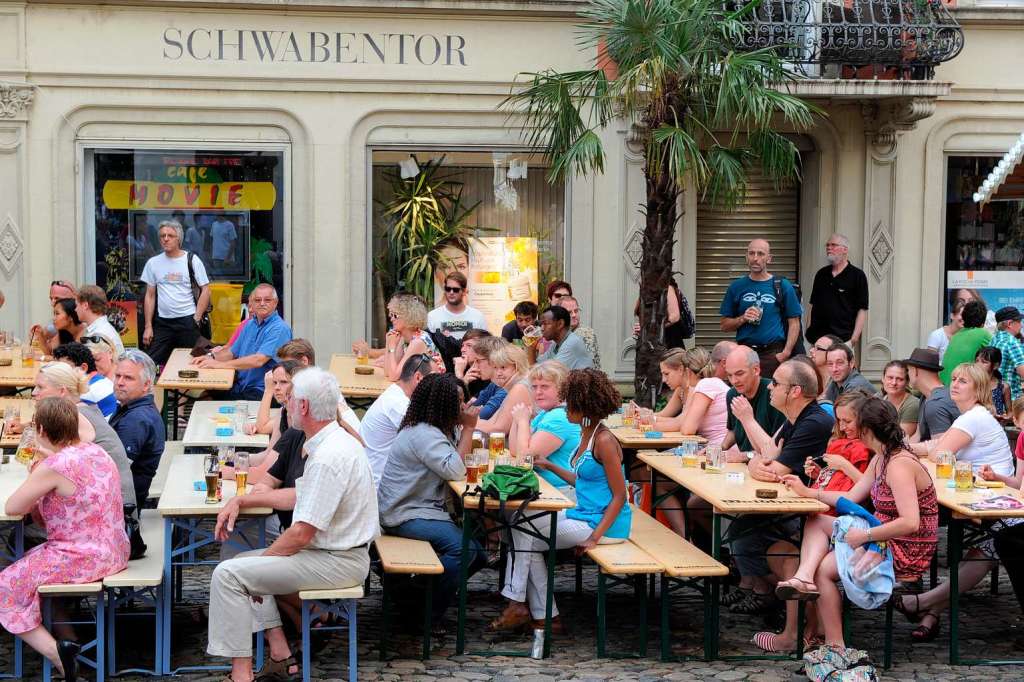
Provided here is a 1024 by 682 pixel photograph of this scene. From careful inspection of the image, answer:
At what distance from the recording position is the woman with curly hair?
27.9 ft

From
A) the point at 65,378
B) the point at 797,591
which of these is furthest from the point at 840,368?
the point at 65,378

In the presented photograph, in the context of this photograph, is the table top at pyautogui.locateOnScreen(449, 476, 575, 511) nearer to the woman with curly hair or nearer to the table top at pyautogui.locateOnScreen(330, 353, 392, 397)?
the woman with curly hair

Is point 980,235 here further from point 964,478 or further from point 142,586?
point 142,586

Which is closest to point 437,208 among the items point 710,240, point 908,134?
point 710,240

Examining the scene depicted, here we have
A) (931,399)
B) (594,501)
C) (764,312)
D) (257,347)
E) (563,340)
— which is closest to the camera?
(594,501)

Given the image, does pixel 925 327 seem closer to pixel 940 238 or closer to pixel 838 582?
pixel 940 238

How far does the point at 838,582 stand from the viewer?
8078 mm

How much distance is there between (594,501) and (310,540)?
1958mm

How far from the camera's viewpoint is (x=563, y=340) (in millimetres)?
12383

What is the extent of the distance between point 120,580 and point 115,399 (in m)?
2.41

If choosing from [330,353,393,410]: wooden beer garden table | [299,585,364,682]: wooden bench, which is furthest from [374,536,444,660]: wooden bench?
[330,353,393,410]: wooden beer garden table

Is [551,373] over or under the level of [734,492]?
over

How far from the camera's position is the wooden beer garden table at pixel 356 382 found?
12.1 m

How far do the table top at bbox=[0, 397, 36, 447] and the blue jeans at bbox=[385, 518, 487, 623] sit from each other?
8.49 ft
